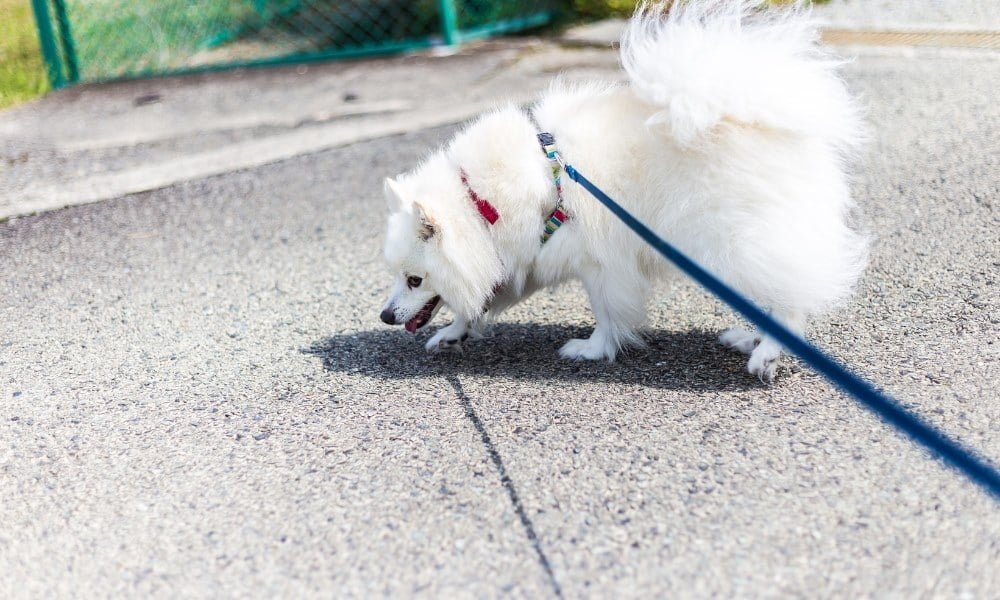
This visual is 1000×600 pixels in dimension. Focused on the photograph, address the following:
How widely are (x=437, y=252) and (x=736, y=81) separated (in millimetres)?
1168

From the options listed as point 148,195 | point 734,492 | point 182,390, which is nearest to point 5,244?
point 148,195

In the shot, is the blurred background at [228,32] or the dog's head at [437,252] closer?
the dog's head at [437,252]

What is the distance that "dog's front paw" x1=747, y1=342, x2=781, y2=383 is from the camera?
3266 mm

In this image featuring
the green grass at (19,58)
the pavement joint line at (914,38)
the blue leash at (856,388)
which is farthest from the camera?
the green grass at (19,58)

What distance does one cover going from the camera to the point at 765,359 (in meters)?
3.27

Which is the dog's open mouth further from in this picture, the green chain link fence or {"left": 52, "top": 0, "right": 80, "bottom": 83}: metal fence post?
{"left": 52, "top": 0, "right": 80, "bottom": 83}: metal fence post

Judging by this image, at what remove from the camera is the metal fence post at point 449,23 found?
868 centimetres

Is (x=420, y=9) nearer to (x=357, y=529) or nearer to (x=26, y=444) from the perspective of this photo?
(x=26, y=444)

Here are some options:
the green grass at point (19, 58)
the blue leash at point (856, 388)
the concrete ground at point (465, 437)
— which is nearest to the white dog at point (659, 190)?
the concrete ground at point (465, 437)

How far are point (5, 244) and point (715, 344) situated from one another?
3942 mm

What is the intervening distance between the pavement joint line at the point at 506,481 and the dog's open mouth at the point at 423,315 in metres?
0.22

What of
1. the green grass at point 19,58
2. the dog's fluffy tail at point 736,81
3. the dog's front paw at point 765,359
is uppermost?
the dog's fluffy tail at point 736,81

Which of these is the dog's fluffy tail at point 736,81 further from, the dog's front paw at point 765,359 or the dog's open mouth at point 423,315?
the dog's open mouth at point 423,315

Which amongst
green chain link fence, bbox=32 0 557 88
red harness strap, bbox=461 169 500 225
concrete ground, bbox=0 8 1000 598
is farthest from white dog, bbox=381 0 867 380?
green chain link fence, bbox=32 0 557 88
